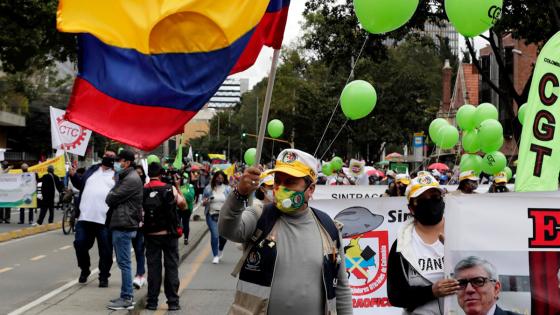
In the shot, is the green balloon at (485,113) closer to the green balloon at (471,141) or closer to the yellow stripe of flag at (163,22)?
the green balloon at (471,141)

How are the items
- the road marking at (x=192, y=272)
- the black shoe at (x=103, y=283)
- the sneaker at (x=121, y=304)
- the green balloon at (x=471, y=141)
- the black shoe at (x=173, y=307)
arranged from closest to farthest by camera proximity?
the sneaker at (x=121, y=304), the black shoe at (x=173, y=307), the road marking at (x=192, y=272), the black shoe at (x=103, y=283), the green balloon at (x=471, y=141)

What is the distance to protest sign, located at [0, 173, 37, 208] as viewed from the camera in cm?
2273

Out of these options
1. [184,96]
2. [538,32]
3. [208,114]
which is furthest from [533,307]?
[208,114]

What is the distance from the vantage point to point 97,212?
1044 cm

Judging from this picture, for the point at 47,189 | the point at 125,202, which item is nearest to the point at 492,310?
the point at 125,202

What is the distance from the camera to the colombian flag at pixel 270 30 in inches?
199

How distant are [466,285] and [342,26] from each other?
17.9m

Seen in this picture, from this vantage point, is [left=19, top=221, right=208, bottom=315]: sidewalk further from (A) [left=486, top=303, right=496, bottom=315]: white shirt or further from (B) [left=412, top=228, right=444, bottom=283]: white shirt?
(A) [left=486, top=303, right=496, bottom=315]: white shirt

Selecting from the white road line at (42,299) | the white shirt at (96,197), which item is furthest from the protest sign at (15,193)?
the white shirt at (96,197)

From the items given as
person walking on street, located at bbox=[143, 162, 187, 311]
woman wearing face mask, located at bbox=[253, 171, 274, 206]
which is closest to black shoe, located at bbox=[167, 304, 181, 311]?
person walking on street, located at bbox=[143, 162, 187, 311]

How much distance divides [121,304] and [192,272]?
450 cm

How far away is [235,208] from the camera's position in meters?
4.12

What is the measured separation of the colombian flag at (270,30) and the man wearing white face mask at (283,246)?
1.04 metres

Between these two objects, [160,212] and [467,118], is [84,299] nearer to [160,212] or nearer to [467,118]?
[160,212]
